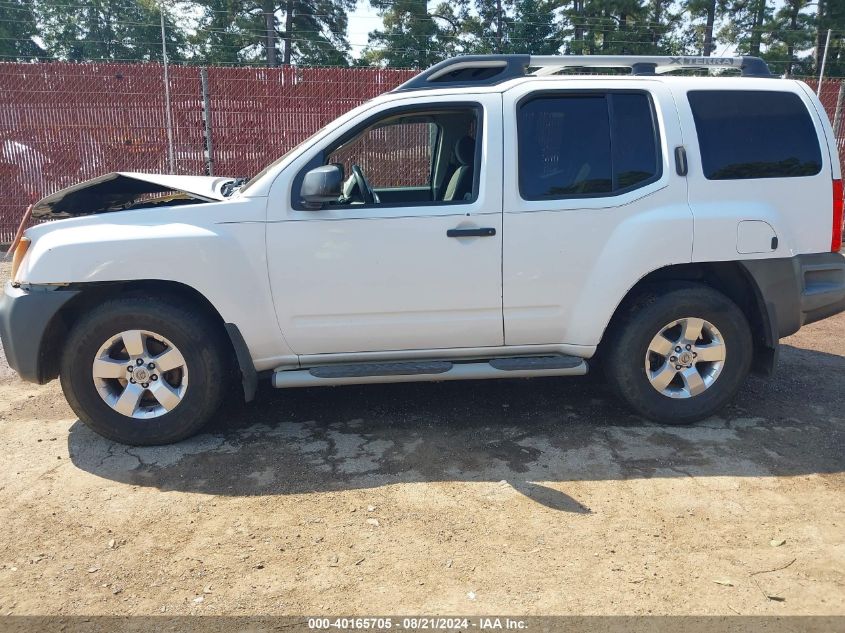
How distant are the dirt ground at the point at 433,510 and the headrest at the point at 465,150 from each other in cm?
161

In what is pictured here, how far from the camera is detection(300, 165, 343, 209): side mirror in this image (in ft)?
12.1

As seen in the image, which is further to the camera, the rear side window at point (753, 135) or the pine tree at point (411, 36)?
the pine tree at point (411, 36)

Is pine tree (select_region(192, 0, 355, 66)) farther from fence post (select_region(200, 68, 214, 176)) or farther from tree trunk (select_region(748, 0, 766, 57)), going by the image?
fence post (select_region(200, 68, 214, 176))

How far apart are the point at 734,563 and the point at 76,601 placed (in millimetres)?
2713

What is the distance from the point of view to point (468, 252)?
385 centimetres

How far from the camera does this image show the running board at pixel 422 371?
3.89m

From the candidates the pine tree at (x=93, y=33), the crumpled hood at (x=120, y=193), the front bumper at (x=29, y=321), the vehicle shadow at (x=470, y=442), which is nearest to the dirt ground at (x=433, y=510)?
the vehicle shadow at (x=470, y=442)

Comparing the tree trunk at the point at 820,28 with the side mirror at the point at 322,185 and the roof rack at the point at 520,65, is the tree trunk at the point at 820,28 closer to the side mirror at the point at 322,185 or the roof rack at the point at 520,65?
the roof rack at the point at 520,65

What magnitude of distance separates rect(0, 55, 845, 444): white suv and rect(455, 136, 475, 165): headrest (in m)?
0.06

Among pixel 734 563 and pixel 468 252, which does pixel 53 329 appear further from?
pixel 734 563

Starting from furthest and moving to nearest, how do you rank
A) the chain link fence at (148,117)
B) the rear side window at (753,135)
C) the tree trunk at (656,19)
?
the tree trunk at (656,19), the chain link fence at (148,117), the rear side window at (753,135)

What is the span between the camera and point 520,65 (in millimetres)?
4074

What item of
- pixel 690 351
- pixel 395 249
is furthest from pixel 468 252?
pixel 690 351

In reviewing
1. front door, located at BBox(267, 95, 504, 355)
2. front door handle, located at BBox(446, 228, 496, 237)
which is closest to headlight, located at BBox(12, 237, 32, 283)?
front door, located at BBox(267, 95, 504, 355)
